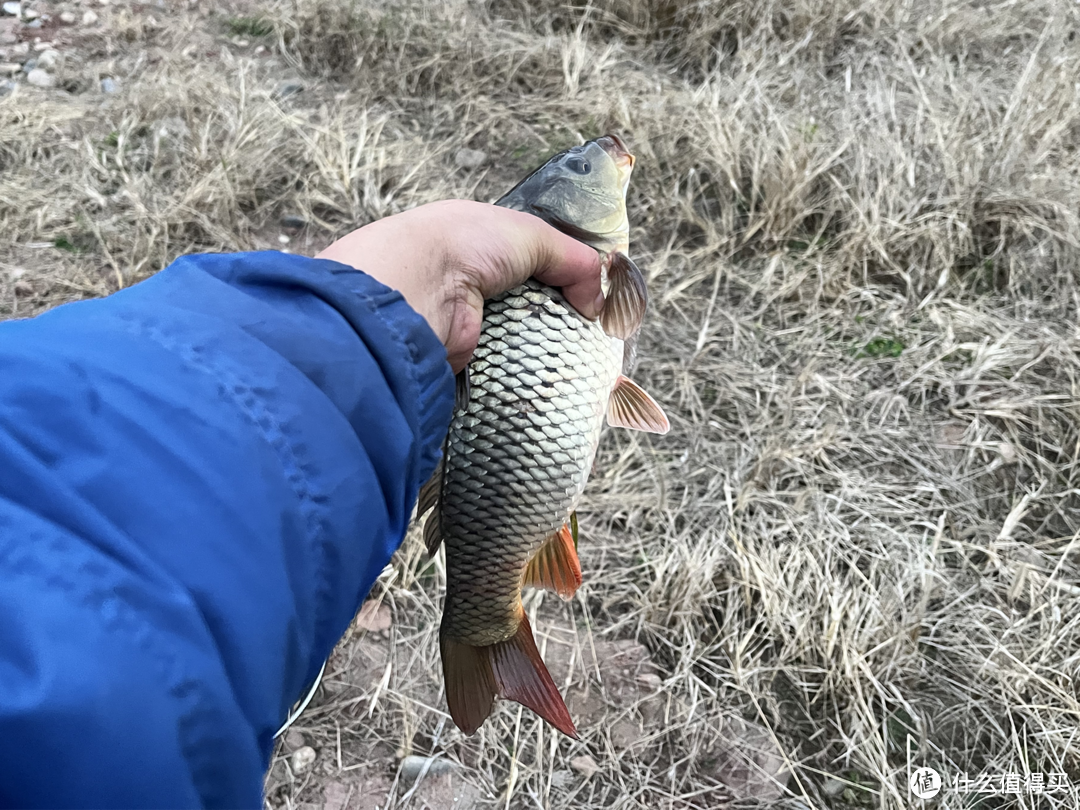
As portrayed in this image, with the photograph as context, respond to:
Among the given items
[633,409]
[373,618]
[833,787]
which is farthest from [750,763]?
[373,618]

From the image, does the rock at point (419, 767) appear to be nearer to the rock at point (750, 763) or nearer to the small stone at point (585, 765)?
the small stone at point (585, 765)

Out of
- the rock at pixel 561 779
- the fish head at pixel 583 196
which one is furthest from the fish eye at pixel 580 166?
the rock at pixel 561 779

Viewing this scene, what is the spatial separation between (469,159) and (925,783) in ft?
10.6

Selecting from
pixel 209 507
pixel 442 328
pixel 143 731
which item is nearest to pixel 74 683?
pixel 143 731

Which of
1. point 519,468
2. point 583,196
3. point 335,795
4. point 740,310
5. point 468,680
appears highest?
point 583,196

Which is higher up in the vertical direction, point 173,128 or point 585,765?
point 173,128

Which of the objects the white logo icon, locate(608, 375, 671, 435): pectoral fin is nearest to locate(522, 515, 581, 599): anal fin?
locate(608, 375, 671, 435): pectoral fin

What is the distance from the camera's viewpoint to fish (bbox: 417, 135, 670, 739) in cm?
126

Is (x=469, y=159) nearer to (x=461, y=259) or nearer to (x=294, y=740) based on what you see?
(x=461, y=259)

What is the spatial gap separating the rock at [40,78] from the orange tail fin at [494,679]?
4.66m

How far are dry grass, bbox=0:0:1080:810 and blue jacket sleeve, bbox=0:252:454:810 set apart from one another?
1.35 metres

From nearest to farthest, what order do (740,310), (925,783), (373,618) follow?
(925,783) → (373,618) → (740,310)

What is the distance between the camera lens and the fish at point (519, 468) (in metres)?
1.26

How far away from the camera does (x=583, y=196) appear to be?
153 cm
